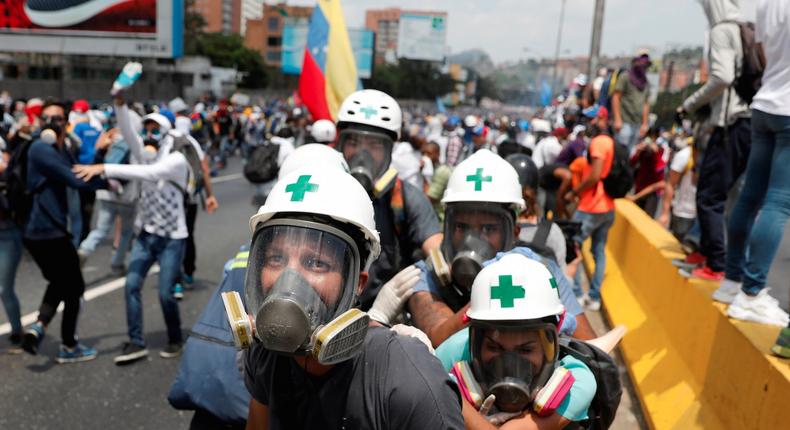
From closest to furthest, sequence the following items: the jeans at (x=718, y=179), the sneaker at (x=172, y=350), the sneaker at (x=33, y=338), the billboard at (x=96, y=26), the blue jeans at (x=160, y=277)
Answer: the jeans at (x=718, y=179), the sneaker at (x=33, y=338), the blue jeans at (x=160, y=277), the sneaker at (x=172, y=350), the billboard at (x=96, y=26)

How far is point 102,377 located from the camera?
18.1ft

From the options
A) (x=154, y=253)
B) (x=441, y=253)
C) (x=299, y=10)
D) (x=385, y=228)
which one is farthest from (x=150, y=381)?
(x=299, y=10)

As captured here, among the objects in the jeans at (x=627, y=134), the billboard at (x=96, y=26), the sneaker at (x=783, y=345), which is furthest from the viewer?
the billboard at (x=96, y=26)

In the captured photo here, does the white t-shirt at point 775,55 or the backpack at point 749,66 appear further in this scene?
the backpack at point 749,66

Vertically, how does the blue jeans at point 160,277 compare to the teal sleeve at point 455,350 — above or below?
below

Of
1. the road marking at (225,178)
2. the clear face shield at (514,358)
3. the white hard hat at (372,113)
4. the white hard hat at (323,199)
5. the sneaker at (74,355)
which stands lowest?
the road marking at (225,178)

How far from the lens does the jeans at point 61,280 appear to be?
5688 millimetres

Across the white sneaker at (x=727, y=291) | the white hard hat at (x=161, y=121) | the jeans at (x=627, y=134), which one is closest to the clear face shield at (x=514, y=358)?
the white sneaker at (x=727, y=291)

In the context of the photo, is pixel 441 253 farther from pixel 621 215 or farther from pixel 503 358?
pixel 621 215

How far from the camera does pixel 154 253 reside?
5957 mm

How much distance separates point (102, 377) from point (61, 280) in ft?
2.67

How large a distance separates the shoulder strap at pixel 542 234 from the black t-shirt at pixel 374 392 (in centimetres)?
215

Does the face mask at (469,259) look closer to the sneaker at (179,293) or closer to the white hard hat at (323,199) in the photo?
the white hard hat at (323,199)

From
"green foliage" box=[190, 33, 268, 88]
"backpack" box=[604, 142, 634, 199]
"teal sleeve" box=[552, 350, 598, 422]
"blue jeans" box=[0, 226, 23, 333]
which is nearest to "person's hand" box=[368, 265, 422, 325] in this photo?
"teal sleeve" box=[552, 350, 598, 422]
